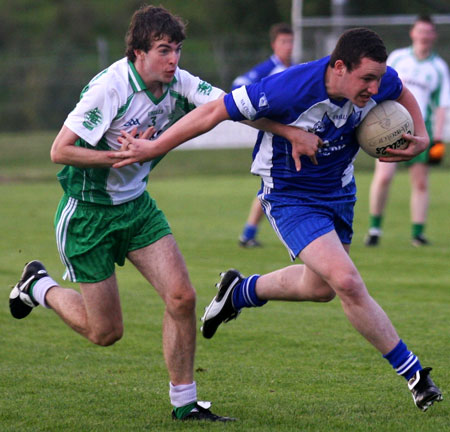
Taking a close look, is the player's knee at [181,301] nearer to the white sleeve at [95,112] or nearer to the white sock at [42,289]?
the white sleeve at [95,112]

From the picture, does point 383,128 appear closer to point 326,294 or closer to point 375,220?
point 326,294

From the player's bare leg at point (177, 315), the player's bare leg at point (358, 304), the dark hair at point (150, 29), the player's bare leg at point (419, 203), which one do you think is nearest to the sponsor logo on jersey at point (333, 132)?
the player's bare leg at point (358, 304)

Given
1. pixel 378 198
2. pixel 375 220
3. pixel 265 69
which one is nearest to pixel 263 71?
pixel 265 69

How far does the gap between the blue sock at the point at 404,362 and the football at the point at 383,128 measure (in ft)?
3.83

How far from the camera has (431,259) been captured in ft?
32.6

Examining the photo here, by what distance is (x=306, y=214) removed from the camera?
5.12 metres

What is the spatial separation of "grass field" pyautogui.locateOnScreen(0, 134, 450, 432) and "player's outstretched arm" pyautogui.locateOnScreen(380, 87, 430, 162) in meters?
1.33

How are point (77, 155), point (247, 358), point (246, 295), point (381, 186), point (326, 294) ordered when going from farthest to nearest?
point (381, 186) < point (247, 358) < point (246, 295) < point (326, 294) < point (77, 155)

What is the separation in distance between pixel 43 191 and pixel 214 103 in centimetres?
1324

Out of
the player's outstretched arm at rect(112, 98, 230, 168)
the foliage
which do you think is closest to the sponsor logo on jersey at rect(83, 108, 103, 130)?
the player's outstretched arm at rect(112, 98, 230, 168)

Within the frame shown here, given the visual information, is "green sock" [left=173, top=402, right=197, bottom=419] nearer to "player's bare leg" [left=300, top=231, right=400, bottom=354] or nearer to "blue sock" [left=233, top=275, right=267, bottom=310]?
"player's bare leg" [left=300, top=231, right=400, bottom=354]

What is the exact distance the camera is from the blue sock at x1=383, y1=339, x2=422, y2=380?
183 inches

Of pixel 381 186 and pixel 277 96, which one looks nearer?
pixel 277 96

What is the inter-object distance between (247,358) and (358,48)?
2331 mm
